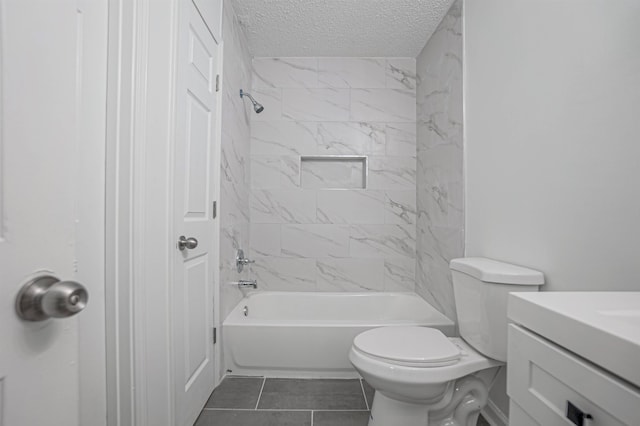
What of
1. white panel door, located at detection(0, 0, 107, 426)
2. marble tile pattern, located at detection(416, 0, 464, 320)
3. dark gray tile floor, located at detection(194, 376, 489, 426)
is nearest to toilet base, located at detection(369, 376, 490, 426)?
dark gray tile floor, located at detection(194, 376, 489, 426)

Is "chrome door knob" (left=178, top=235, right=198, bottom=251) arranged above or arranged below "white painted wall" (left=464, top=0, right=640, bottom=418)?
below

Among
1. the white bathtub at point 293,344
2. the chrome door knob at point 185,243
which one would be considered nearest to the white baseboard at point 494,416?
the white bathtub at point 293,344

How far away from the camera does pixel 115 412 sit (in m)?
1.03

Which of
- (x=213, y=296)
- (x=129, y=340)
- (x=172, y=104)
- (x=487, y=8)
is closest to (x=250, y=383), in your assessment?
(x=213, y=296)

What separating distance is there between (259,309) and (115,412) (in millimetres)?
1498

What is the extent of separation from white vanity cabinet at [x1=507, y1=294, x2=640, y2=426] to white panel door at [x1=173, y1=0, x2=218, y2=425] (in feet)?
3.90

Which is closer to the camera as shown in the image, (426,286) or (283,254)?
(426,286)

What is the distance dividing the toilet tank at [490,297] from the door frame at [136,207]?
50.5 inches

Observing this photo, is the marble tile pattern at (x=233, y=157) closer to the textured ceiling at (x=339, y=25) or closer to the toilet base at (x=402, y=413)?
the textured ceiling at (x=339, y=25)

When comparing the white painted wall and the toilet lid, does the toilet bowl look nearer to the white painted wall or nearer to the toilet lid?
the toilet lid

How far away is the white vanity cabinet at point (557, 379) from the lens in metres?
0.49

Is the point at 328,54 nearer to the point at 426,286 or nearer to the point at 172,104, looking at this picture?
the point at 172,104

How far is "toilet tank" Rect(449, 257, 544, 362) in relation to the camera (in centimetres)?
125

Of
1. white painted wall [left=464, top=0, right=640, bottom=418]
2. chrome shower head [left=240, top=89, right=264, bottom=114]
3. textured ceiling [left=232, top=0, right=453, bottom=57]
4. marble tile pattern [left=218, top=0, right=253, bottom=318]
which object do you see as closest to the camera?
white painted wall [left=464, top=0, right=640, bottom=418]
